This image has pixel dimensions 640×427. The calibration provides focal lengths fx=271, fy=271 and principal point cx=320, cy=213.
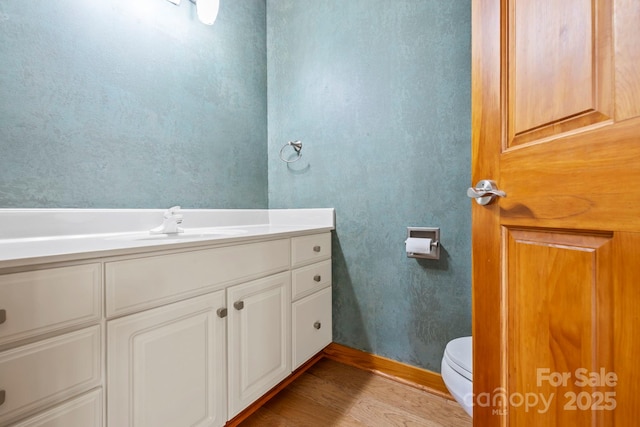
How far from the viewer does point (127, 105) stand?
1.20m

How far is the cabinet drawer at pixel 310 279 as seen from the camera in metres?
1.35

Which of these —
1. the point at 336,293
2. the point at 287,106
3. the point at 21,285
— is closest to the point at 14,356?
the point at 21,285

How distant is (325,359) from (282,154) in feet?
4.41

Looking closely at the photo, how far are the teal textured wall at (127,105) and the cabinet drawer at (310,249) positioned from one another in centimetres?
55

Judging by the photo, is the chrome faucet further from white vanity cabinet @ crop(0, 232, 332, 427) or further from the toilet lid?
the toilet lid

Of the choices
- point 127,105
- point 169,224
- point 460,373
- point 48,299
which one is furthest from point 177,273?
point 460,373

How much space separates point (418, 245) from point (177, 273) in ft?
3.40

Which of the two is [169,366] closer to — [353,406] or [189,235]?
[189,235]

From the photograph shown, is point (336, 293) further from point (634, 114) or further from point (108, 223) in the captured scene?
point (634, 114)

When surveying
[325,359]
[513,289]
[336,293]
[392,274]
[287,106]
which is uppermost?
[287,106]

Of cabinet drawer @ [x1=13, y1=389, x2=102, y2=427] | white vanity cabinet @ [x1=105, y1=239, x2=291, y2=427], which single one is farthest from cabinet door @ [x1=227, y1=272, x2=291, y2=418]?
cabinet drawer @ [x1=13, y1=389, x2=102, y2=427]

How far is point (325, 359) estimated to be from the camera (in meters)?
1.66

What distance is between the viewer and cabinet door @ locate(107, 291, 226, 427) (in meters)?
0.72

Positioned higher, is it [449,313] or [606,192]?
[606,192]
